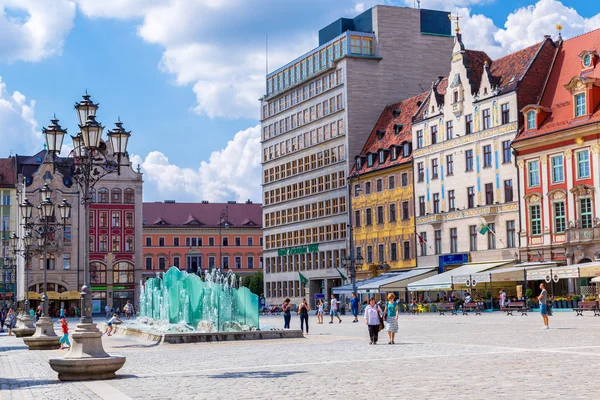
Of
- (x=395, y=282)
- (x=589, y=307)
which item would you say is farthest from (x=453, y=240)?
(x=589, y=307)

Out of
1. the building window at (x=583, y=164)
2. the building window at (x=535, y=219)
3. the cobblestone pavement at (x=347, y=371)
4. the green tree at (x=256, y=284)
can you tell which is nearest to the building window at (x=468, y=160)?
the building window at (x=535, y=219)

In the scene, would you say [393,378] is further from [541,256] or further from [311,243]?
[311,243]

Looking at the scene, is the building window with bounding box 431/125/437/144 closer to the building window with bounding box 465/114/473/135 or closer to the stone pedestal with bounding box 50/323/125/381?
the building window with bounding box 465/114/473/135

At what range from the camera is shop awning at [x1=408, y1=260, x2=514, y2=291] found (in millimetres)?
Result: 58688

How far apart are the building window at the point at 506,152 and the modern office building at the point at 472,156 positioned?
53 millimetres

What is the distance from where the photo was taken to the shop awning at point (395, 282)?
219 feet

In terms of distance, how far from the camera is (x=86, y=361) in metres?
19.0

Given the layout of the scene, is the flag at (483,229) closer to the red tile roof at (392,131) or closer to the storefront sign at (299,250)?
the red tile roof at (392,131)

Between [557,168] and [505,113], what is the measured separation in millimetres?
6367

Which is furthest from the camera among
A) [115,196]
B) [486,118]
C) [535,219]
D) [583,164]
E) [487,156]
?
[115,196]

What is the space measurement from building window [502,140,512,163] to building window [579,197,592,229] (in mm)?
7311

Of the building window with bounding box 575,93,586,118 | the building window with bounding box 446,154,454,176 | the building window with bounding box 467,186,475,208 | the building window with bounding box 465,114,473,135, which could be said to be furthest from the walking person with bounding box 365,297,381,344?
the building window with bounding box 446,154,454,176

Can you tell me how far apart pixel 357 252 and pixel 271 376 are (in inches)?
2525

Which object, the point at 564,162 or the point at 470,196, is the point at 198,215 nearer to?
the point at 470,196
